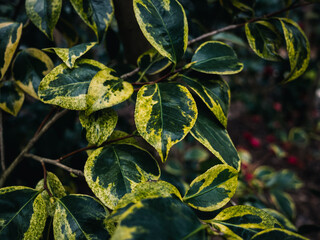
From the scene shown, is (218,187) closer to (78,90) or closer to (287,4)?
(78,90)

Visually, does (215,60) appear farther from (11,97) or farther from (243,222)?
(11,97)

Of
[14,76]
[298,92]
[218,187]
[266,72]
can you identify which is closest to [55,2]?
[14,76]

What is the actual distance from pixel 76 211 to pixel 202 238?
0.23 meters

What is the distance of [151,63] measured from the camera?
0.54m

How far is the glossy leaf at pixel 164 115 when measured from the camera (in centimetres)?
37

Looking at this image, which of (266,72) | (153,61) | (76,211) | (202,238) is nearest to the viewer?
(202,238)

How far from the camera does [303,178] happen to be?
102 inches

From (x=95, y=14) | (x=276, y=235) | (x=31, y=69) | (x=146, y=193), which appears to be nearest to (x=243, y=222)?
(x=276, y=235)

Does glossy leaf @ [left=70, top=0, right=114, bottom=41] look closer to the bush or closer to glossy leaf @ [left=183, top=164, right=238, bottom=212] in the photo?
the bush

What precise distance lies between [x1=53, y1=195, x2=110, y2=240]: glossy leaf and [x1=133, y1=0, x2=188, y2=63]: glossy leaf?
11.8 inches

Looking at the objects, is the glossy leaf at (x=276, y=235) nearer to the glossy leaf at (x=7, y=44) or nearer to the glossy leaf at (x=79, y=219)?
the glossy leaf at (x=79, y=219)

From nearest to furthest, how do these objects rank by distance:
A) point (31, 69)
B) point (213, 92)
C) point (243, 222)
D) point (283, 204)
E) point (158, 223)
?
point (158, 223)
point (243, 222)
point (213, 92)
point (31, 69)
point (283, 204)

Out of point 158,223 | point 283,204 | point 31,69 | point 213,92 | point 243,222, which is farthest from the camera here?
point 283,204

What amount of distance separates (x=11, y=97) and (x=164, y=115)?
0.45 m
